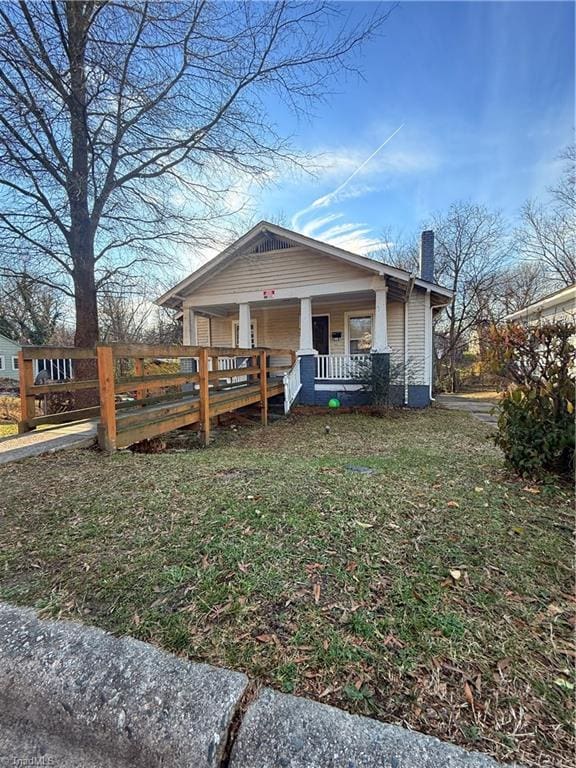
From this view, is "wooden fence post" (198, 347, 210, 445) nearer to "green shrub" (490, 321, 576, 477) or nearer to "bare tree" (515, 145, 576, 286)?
"green shrub" (490, 321, 576, 477)

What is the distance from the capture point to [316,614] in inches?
62.6

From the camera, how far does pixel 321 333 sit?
12664mm

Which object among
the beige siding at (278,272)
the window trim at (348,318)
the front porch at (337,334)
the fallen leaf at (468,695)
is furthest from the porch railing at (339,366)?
the fallen leaf at (468,695)

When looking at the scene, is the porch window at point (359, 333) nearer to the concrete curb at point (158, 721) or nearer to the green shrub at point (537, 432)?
the green shrub at point (537, 432)

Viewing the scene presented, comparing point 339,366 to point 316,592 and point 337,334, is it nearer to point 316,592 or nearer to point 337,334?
point 337,334

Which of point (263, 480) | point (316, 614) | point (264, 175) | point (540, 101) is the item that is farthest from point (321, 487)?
point (264, 175)

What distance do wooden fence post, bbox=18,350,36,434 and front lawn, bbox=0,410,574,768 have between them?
5.28 ft

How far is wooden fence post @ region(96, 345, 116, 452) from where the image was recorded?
3889 mm

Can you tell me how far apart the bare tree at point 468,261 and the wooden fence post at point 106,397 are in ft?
61.0

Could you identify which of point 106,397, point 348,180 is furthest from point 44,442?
point 348,180

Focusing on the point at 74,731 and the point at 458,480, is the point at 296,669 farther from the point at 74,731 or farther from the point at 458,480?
the point at 458,480

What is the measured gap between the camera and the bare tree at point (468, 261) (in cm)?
1972

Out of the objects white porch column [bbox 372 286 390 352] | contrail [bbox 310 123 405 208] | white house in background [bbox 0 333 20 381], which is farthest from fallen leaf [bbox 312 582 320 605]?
white house in background [bbox 0 333 20 381]

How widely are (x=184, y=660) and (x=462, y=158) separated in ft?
42.3
